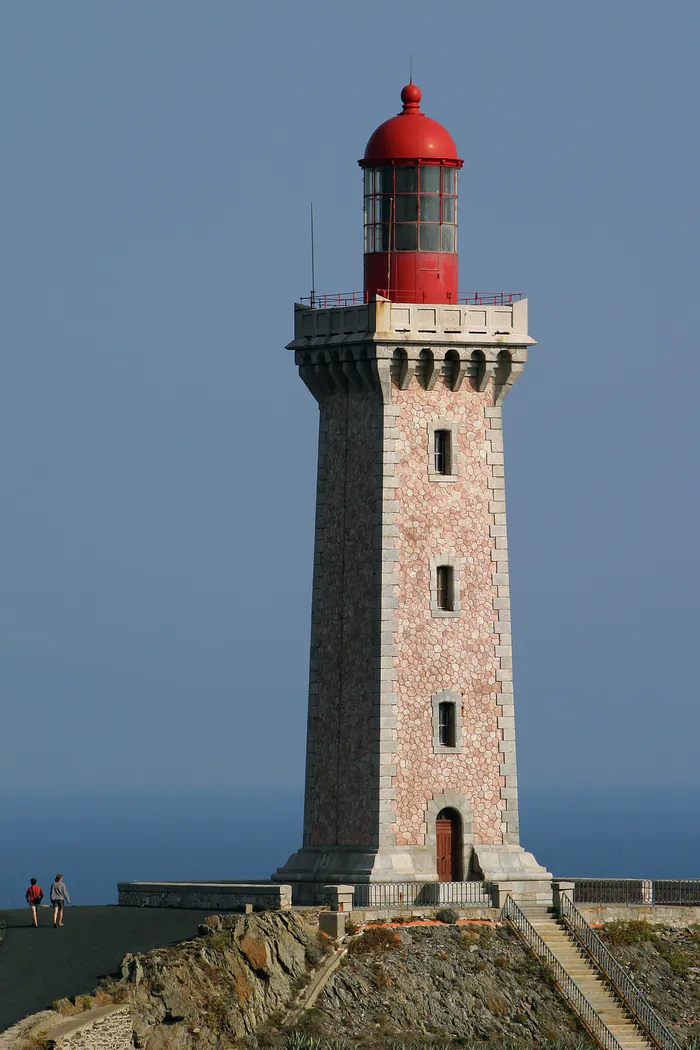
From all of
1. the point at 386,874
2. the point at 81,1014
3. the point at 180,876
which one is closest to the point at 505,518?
the point at 386,874

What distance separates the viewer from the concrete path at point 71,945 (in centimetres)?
4572

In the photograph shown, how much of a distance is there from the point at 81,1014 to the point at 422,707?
11.4m

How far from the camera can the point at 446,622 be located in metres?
53.6

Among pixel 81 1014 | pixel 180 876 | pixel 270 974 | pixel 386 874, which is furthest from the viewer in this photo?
pixel 180 876

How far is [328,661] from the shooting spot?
179 ft

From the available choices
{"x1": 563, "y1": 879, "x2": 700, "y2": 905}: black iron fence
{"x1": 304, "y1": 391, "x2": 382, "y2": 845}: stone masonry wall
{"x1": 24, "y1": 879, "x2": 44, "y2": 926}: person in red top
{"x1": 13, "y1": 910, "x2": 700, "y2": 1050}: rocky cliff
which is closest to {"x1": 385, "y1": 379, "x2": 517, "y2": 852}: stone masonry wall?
{"x1": 304, "y1": 391, "x2": 382, "y2": 845}: stone masonry wall

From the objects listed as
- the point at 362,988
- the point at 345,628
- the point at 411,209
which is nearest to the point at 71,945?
the point at 362,988

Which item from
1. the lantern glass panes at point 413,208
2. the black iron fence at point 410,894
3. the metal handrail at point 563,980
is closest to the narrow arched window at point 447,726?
the black iron fence at point 410,894

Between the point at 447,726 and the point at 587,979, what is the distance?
239 inches

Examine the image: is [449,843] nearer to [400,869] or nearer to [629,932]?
[400,869]

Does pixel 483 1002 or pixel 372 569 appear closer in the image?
pixel 483 1002

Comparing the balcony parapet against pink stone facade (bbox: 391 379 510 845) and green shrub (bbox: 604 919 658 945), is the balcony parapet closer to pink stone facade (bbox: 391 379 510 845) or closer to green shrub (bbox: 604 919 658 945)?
pink stone facade (bbox: 391 379 510 845)

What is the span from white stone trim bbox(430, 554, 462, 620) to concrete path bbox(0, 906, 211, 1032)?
7.66 meters

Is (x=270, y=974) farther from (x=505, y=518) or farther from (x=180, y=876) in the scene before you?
(x=180, y=876)
